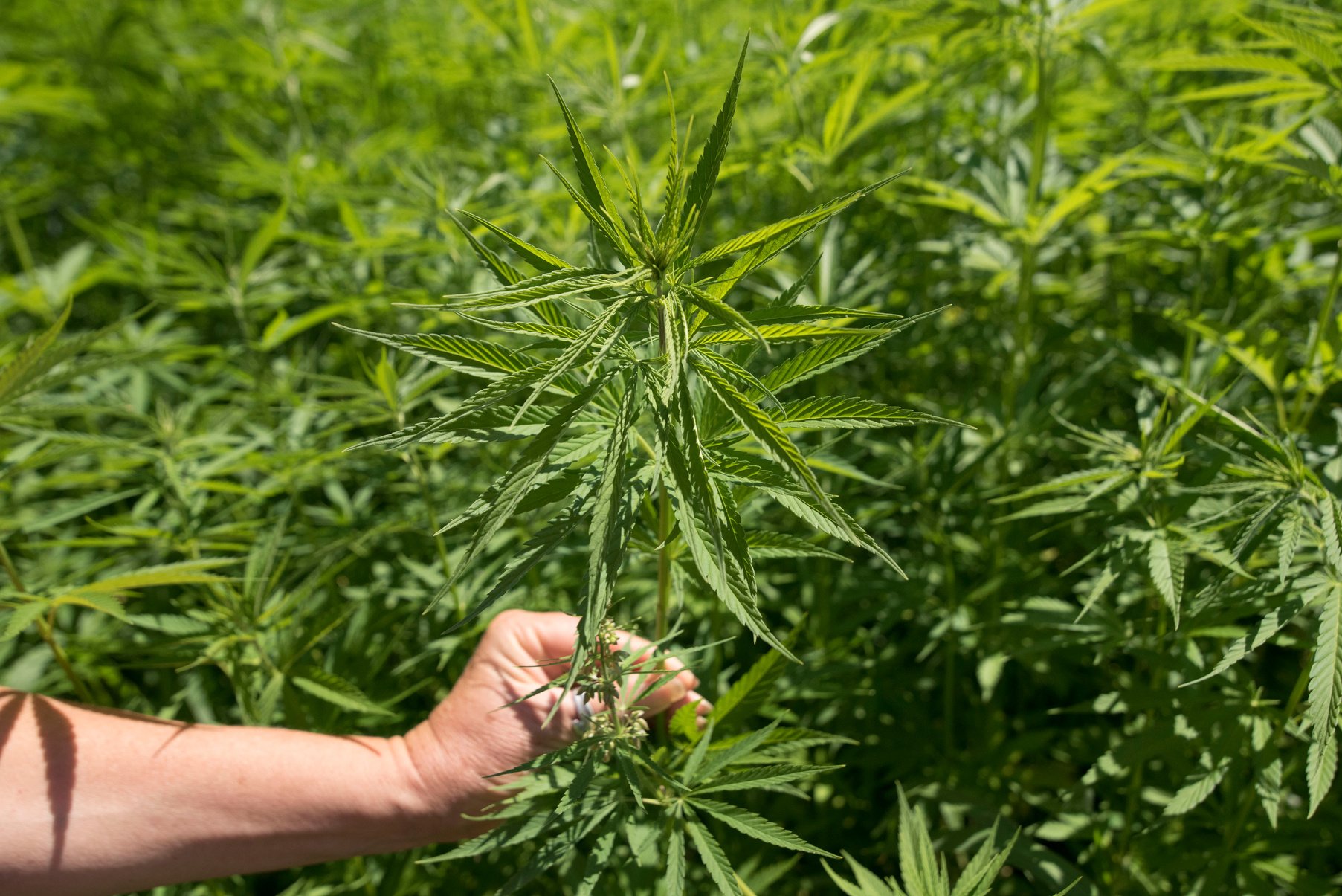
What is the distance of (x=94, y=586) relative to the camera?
59.4 inches

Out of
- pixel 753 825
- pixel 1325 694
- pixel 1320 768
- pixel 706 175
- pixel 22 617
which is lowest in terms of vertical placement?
pixel 1320 768

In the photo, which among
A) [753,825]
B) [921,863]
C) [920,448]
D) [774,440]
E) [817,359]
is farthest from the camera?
[920,448]

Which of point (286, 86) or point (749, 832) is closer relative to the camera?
point (749, 832)

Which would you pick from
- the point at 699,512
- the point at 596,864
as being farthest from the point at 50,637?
the point at 699,512

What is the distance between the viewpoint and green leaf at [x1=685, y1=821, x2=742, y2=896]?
122cm

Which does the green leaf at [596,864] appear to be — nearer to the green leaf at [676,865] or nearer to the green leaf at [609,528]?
the green leaf at [676,865]

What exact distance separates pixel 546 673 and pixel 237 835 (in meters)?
0.61

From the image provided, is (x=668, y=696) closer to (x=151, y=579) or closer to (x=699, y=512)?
(x=699, y=512)

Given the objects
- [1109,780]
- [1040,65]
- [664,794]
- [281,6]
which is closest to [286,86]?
[281,6]

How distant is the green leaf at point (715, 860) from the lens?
4.01 ft

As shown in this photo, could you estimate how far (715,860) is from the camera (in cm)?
125

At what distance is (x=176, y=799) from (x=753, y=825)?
3.30 feet

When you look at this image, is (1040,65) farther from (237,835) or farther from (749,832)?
(237,835)

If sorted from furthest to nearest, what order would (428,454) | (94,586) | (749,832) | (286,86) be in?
(286,86) → (428,454) → (94,586) → (749,832)
